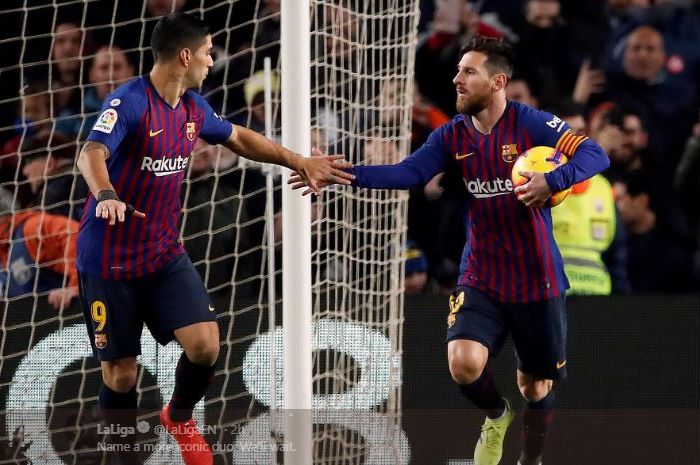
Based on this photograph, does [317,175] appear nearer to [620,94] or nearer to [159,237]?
[159,237]

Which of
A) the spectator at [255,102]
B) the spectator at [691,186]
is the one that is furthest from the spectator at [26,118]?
the spectator at [691,186]

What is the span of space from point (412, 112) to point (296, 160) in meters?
2.39

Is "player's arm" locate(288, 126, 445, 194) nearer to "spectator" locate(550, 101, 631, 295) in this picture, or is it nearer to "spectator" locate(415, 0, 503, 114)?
"spectator" locate(550, 101, 631, 295)

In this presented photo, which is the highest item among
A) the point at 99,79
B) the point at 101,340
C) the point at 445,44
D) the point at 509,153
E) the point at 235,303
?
the point at 509,153

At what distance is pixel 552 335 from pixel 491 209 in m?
0.60

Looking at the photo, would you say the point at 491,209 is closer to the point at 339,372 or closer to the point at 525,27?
the point at 339,372

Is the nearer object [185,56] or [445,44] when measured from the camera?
[185,56]

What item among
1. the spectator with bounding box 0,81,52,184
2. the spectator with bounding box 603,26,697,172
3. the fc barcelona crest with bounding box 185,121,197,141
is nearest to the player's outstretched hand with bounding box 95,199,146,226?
the fc barcelona crest with bounding box 185,121,197,141

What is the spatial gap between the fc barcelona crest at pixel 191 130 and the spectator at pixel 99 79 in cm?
157

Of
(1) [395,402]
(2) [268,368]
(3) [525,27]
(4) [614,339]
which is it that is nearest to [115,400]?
(2) [268,368]

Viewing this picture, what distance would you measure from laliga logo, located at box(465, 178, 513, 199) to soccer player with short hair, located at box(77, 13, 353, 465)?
522 mm

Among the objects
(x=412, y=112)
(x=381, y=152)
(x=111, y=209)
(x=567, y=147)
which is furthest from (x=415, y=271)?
(x=111, y=209)

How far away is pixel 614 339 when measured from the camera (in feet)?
22.4

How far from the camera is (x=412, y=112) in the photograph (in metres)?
7.79
